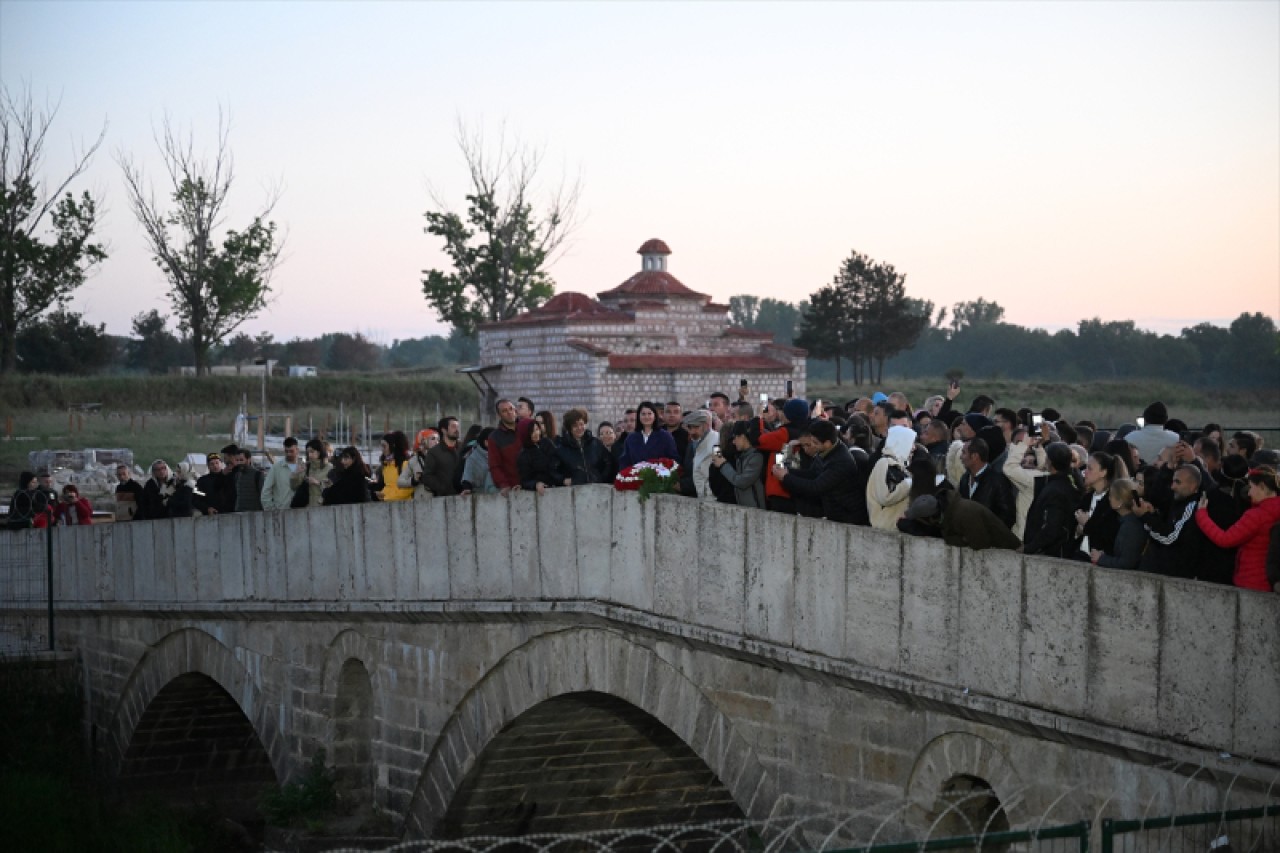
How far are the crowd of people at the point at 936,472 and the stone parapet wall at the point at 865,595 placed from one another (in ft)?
1.04

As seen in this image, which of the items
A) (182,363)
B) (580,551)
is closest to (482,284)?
(182,363)

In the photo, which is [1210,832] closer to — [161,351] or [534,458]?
[534,458]

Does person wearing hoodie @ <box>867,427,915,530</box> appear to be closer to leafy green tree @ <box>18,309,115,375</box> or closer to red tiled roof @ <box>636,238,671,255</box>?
red tiled roof @ <box>636,238,671,255</box>

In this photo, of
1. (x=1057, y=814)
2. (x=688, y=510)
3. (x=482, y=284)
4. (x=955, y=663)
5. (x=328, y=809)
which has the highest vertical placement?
(x=482, y=284)

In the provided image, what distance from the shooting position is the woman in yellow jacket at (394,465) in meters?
14.1

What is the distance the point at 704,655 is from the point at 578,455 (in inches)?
96.8

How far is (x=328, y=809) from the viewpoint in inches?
573

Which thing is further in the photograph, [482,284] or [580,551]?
[482,284]

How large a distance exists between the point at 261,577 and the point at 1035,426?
25.3 ft

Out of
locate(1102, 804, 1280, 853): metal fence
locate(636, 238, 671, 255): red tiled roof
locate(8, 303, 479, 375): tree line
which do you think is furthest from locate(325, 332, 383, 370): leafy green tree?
locate(1102, 804, 1280, 853): metal fence

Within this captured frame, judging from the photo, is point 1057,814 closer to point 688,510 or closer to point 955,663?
point 955,663

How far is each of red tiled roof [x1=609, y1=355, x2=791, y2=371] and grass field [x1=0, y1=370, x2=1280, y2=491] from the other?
5.14 ft

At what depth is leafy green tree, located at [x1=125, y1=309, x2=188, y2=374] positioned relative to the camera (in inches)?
3460

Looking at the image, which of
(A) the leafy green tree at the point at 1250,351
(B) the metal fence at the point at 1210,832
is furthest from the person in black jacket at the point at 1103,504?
(A) the leafy green tree at the point at 1250,351
